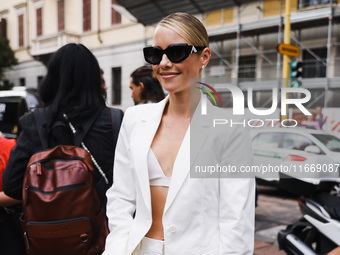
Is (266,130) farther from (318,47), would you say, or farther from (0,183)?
(318,47)

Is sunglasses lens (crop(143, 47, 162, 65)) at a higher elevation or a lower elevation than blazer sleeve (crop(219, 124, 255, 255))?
higher

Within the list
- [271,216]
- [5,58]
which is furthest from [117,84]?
[271,216]

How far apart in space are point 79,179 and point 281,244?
7.08 ft

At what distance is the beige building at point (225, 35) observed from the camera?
12.9 metres

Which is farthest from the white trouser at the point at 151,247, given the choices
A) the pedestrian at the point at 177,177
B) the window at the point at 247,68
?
the window at the point at 247,68

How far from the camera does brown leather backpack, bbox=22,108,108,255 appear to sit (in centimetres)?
170

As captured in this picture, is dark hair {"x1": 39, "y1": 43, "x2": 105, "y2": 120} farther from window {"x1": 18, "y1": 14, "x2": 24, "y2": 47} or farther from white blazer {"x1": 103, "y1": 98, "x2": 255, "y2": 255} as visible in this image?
window {"x1": 18, "y1": 14, "x2": 24, "y2": 47}

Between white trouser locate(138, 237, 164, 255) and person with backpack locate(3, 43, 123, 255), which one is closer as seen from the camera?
white trouser locate(138, 237, 164, 255)

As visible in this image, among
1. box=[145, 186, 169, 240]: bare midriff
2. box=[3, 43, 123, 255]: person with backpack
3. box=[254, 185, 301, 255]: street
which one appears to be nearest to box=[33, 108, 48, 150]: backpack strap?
box=[3, 43, 123, 255]: person with backpack

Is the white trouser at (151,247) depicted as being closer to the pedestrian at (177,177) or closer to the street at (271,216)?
the pedestrian at (177,177)

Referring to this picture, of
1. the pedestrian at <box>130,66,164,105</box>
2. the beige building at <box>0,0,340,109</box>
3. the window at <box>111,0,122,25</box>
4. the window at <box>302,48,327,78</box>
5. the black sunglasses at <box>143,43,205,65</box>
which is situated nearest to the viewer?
the black sunglasses at <box>143,43,205,65</box>

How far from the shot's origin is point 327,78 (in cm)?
1233

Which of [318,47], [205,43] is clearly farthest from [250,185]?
[318,47]

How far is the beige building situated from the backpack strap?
34.1ft
